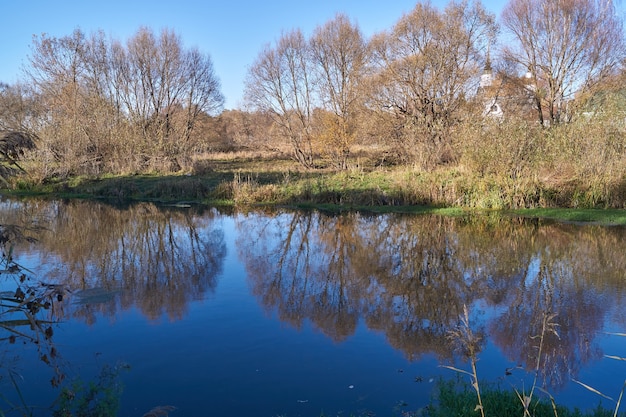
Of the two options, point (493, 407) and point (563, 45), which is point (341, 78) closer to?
point (563, 45)

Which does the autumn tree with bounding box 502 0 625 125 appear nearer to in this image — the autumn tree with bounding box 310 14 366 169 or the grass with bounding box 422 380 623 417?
the autumn tree with bounding box 310 14 366 169

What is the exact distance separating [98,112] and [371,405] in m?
25.4

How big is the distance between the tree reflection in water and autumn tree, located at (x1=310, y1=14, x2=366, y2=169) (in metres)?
12.4

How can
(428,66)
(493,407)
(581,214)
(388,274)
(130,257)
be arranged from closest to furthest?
1. (493,407)
2. (388,274)
3. (130,257)
4. (581,214)
5. (428,66)

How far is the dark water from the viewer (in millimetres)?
4723

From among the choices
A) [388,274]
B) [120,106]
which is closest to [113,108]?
[120,106]

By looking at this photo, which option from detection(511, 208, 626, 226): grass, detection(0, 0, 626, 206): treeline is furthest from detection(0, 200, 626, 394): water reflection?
detection(0, 0, 626, 206): treeline

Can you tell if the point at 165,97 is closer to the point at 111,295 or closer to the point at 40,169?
the point at 40,169

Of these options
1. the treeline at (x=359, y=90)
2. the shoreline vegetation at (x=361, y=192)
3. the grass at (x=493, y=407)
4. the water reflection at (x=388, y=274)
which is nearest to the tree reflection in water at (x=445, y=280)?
the water reflection at (x=388, y=274)

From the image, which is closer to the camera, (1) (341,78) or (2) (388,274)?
(2) (388,274)

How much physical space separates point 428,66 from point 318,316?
769 inches

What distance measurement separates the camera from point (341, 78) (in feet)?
83.0

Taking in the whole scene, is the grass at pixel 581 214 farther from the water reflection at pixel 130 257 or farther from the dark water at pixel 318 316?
the water reflection at pixel 130 257

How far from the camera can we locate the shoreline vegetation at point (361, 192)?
1437 cm
